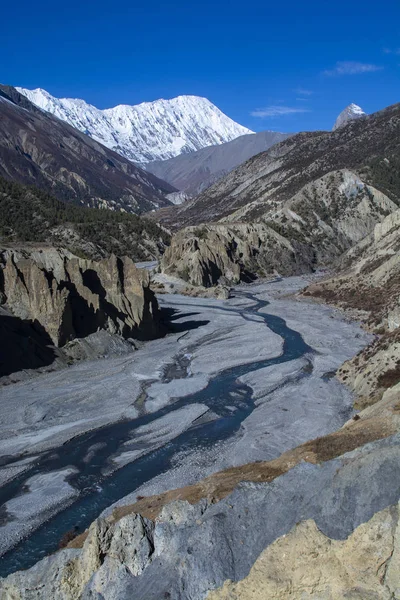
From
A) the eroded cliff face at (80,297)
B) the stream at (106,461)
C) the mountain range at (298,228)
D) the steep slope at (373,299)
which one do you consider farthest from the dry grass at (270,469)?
the mountain range at (298,228)

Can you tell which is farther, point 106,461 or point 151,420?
point 151,420

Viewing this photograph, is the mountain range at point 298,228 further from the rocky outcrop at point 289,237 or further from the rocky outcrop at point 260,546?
the rocky outcrop at point 260,546

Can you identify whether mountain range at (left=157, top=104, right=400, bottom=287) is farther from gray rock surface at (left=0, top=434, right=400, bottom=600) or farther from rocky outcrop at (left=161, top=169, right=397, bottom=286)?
gray rock surface at (left=0, top=434, right=400, bottom=600)

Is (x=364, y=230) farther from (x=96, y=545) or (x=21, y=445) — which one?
(x=96, y=545)

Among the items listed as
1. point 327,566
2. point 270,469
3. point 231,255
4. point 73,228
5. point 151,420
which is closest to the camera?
point 327,566

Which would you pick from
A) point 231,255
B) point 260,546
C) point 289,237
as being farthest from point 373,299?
point 289,237

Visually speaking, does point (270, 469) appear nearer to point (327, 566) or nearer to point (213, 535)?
point (213, 535)

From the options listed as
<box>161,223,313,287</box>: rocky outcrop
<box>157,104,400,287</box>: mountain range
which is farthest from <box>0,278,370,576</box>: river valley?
<box>157,104,400,287</box>: mountain range
